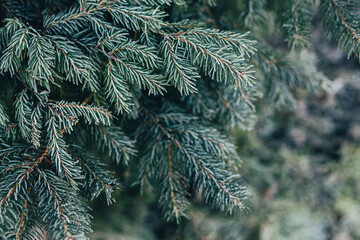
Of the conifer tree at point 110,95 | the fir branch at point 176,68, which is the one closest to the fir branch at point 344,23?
the conifer tree at point 110,95

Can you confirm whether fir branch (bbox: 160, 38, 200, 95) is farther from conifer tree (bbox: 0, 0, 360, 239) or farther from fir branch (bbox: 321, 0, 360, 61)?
fir branch (bbox: 321, 0, 360, 61)

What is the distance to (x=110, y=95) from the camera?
769 mm

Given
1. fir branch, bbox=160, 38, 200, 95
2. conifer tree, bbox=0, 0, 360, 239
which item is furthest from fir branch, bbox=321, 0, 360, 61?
fir branch, bbox=160, 38, 200, 95

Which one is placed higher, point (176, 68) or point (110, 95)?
point (176, 68)

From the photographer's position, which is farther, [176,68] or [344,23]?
[344,23]

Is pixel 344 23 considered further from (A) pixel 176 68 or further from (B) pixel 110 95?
(B) pixel 110 95

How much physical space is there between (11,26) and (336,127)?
2.17 metres

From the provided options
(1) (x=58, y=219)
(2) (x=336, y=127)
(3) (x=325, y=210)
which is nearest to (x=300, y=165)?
(3) (x=325, y=210)

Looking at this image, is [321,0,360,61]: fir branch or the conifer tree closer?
the conifer tree

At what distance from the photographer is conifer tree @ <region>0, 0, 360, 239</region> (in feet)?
1.97

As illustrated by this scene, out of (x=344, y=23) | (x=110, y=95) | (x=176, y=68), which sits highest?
(x=344, y=23)

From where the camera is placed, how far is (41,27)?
743 mm

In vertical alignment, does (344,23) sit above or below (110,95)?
above

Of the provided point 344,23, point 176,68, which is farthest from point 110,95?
point 344,23
